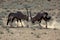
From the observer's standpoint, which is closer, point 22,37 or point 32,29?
point 22,37

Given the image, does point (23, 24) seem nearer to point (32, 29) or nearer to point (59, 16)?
point (32, 29)

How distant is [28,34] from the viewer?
21.2 metres

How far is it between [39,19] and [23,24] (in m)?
1.67

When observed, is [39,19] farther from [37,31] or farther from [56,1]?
[56,1]

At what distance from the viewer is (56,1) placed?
4316 cm

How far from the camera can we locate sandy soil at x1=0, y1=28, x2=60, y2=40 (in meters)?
20.2

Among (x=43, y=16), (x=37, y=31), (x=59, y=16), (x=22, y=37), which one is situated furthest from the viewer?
(x=59, y=16)

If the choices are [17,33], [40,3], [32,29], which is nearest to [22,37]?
[17,33]

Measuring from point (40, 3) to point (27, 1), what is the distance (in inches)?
115

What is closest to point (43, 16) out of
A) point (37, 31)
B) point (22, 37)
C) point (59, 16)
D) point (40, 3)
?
point (37, 31)

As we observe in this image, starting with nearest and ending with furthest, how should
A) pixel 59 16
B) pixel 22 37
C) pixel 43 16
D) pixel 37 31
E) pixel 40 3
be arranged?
pixel 22 37, pixel 37 31, pixel 43 16, pixel 59 16, pixel 40 3

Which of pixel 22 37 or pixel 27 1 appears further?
pixel 27 1

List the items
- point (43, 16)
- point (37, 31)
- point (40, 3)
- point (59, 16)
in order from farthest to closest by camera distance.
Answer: point (40, 3), point (59, 16), point (43, 16), point (37, 31)

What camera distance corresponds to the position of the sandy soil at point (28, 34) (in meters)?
20.2
